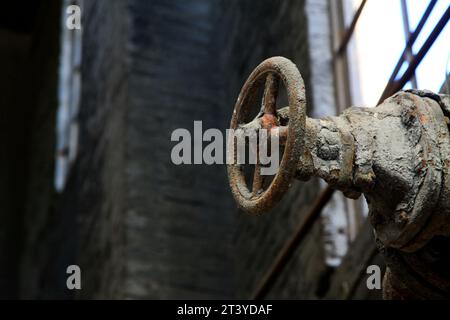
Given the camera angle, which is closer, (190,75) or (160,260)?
(160,260)

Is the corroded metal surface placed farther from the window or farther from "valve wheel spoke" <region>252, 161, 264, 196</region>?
the window

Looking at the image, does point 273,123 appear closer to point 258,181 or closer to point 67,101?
point 258,181

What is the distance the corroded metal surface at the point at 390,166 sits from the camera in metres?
3.30

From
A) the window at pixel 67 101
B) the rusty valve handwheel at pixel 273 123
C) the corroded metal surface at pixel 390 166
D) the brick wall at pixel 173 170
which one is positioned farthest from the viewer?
the window at pixel 67 101

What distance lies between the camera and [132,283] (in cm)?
677

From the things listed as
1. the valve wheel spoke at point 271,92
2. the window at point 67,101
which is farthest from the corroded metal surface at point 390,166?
the window at point 67,101

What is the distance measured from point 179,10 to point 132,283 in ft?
7.59

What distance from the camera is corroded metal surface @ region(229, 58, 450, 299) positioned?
330 cm

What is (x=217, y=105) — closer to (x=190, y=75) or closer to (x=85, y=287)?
(x=190, y=75)

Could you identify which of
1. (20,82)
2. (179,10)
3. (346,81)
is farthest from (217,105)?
(20,82)

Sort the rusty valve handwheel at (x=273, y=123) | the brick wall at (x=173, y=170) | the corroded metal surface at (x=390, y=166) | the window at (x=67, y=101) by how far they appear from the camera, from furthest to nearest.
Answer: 1. the window at (x=67, y=101)
2. the brick wall at (x=173, y=170)
3. the corroded metal surface at (x=390, y=166)
4. the rusty valve handwheel at (x=273, y=123)

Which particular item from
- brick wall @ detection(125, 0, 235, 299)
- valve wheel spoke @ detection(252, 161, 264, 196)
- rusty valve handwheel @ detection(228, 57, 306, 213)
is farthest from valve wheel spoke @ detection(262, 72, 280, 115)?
brick wall @ detection(125, 0, 235, 299)

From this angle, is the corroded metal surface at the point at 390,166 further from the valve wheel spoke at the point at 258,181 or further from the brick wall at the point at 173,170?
the brick wall at the point at 173,170

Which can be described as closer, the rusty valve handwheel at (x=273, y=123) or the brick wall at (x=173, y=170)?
the rusty valve handwheel at (x=273, y=123)
